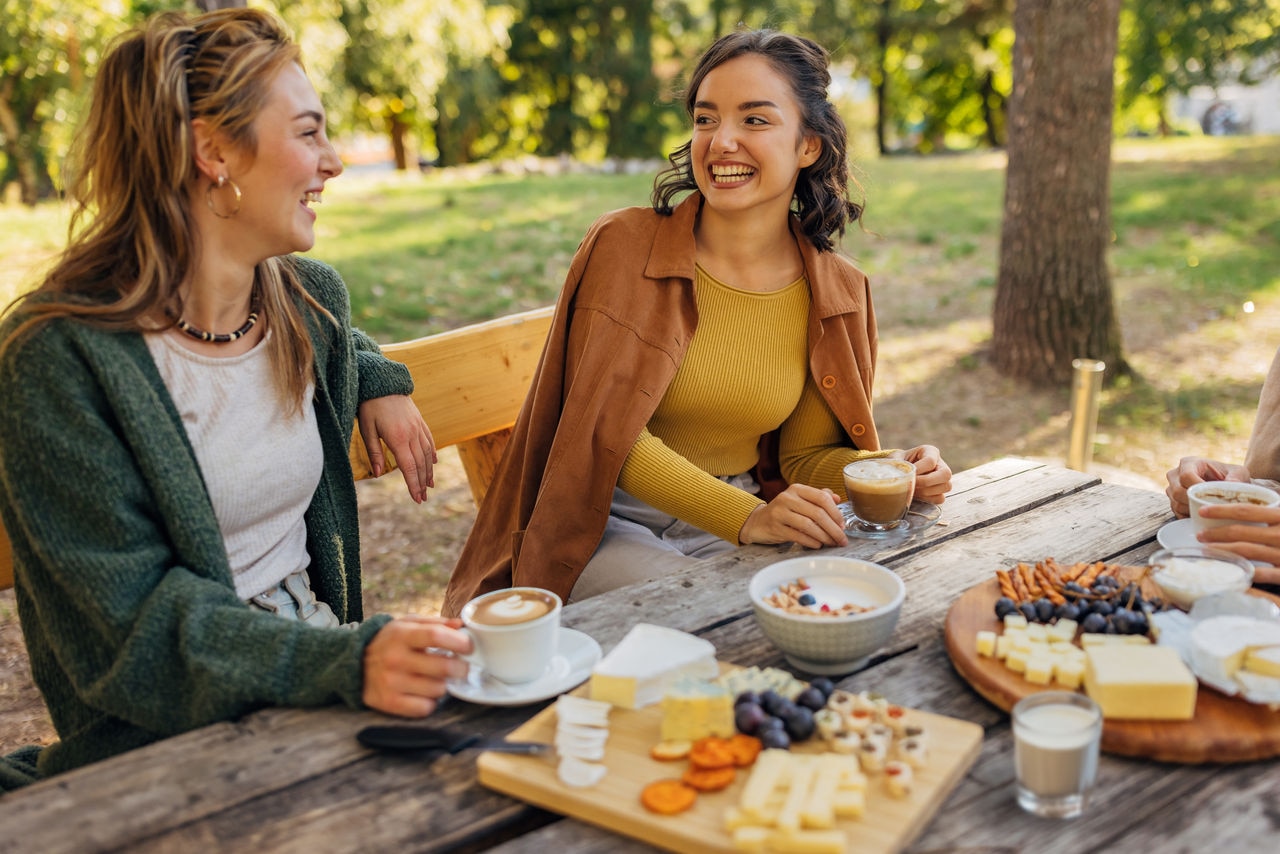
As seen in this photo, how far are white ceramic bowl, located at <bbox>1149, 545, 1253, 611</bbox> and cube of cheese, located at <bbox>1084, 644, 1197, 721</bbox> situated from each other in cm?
28

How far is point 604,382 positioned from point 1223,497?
124 cm

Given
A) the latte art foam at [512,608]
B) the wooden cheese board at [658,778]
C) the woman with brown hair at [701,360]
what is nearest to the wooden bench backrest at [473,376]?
the woman with brown hair at [701,360]

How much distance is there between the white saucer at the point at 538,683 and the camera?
4.91ft

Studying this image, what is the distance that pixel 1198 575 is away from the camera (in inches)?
66.2

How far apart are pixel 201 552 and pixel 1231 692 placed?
144cm

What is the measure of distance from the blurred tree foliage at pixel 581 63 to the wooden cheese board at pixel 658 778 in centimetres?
194

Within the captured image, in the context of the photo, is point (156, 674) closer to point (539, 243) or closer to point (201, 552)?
point (201, 552)

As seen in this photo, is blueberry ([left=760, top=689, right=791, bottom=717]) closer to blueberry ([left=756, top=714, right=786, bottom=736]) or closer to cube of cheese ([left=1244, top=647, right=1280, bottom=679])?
blueberry ([left=756, top=714, right=786, bottom=736])

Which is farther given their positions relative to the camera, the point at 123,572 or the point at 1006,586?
the point at 1006,586

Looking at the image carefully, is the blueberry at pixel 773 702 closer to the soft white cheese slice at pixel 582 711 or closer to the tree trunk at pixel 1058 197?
the soft white cheese slice at pixel 582 711

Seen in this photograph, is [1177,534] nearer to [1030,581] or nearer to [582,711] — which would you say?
[1030,581]

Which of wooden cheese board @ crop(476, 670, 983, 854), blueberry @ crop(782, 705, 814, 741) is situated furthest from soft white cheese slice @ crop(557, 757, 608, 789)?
blueberry @ crop(782, 705, 814, 741)

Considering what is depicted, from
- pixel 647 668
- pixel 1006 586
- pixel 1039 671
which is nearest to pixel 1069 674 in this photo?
pixel 1039 671

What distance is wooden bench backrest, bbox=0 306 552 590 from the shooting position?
9.10 ft
